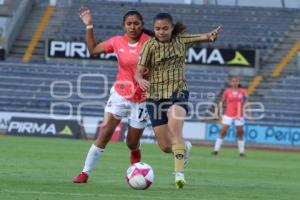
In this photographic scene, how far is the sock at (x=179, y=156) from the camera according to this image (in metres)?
11.9

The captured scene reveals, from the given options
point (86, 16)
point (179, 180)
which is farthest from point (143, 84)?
point (86, 16)

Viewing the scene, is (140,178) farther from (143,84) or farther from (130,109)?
(130,109)

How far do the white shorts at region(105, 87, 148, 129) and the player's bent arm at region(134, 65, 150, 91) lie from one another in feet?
2.75

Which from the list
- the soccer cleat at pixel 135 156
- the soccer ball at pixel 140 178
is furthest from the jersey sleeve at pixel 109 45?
the soccer ball at pixel 140 178

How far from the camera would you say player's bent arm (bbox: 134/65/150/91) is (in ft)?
38.9

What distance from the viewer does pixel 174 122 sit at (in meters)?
12.0

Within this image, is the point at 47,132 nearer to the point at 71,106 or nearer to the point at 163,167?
the point at 71,106

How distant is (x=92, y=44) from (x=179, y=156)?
216 centimetres

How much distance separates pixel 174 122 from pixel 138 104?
115 cm

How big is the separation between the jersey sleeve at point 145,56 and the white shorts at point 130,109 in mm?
904

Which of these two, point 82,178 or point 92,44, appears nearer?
point 82,178

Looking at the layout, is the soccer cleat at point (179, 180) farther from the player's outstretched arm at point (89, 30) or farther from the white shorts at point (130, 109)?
the player's outstretched arm at point (89, 30)

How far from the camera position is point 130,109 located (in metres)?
13.0

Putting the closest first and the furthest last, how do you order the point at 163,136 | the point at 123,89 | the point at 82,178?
the point at 163,136 < the point at 82,178 < the point at 123,89
